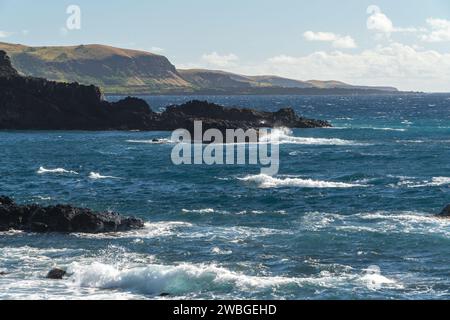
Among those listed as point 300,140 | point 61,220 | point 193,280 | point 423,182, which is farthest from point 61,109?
point 193,280

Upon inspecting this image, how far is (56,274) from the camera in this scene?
36.2 m

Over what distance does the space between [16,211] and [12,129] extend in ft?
282

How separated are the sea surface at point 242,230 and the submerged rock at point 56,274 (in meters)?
0.39

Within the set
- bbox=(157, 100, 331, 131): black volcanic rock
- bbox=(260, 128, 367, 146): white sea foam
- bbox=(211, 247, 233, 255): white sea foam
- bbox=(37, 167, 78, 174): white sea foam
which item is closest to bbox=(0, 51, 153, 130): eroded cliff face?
bbox=(157, 100, 331, 131): black volcanic rock

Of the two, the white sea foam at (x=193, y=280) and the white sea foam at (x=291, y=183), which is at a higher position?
the white sea foam at (x=291, y=183)

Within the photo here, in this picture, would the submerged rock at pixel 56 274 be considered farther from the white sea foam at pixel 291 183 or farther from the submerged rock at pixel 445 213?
the white sea foam at pixel 291 183

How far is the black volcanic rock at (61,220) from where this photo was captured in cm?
4678

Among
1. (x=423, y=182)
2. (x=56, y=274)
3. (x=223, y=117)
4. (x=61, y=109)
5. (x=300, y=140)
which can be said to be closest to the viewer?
(x=56, y=274)

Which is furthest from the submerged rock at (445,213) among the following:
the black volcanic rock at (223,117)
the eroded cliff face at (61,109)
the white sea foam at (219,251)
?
the eroded cliff face at (61,109)

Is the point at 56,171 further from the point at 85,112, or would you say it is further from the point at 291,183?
the point at 85,112

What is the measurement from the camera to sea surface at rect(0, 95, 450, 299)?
114 ft

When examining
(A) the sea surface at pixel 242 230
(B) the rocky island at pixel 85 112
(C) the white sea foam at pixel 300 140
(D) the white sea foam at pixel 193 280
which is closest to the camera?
(D) the white sea foam at pixel 193 280

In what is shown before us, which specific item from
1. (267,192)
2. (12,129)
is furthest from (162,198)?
(12,129)

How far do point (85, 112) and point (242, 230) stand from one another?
9243 centimetres
